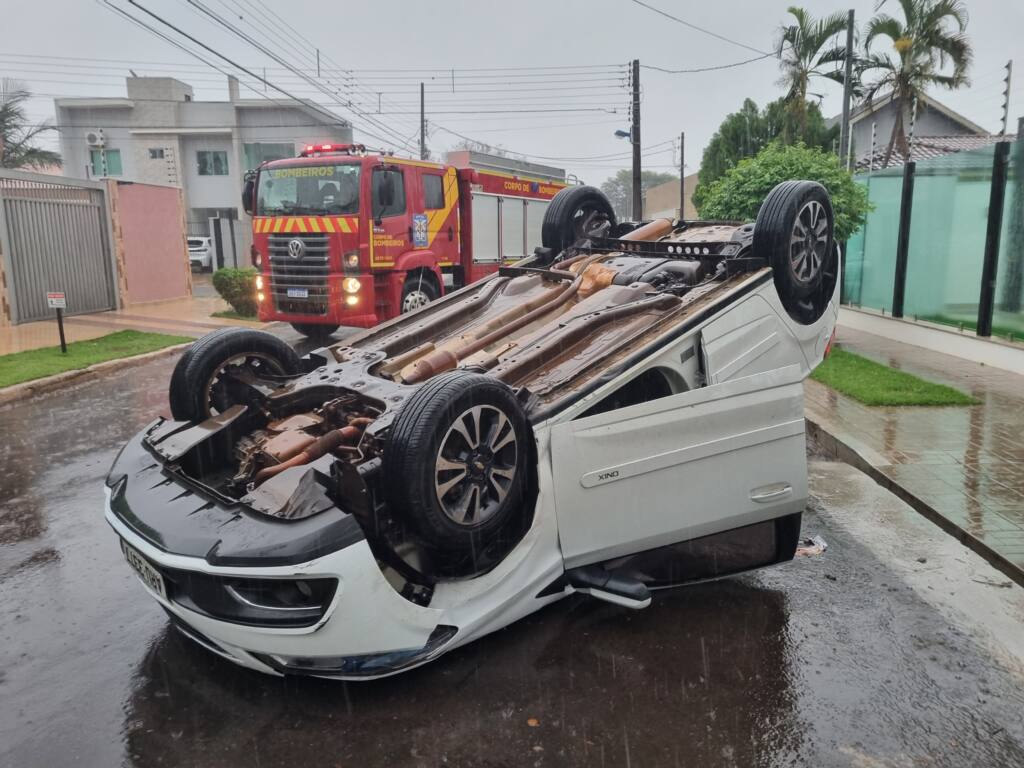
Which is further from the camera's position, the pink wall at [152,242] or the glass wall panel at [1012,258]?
the pink wall at [152,242]

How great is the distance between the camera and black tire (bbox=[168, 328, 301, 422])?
4.30m

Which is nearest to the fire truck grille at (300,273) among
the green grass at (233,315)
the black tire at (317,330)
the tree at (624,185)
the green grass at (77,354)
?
the black tire at (317,330)

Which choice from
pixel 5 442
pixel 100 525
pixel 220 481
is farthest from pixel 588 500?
pixel 5 442

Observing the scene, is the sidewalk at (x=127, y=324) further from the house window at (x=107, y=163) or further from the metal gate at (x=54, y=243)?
the house window at (x=107, y=163)

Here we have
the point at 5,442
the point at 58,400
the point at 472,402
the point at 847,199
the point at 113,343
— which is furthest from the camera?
the point at 113,343

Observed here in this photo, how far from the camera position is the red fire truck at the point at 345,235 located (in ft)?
36.4

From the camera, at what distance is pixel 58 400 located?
29.0 ft

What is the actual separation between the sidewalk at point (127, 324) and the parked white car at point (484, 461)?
30.5ft

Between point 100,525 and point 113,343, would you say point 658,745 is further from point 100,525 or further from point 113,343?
point 113,343

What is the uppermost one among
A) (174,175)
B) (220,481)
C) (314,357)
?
(174,175)

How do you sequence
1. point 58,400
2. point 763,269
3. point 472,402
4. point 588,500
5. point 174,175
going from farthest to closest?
point 174,175 → point 58,400 → point 763,269 → point 588,500 → point 472,402

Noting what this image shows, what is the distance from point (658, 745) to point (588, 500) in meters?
0.98

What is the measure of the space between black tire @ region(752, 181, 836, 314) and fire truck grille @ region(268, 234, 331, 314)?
24.6 ft

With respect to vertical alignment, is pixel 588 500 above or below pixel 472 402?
below
